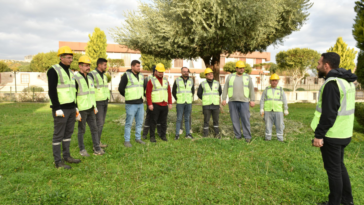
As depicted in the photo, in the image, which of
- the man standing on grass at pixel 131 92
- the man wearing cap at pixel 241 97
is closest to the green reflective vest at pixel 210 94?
the man wearing cap at pixel 241 97

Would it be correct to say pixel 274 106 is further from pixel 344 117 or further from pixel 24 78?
pixel 24 78

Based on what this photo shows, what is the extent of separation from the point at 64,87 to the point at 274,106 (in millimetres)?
5538

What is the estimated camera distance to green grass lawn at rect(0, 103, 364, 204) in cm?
330

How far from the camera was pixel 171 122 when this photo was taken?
9.37 m

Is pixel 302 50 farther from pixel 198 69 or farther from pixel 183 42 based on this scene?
pixel 183 42

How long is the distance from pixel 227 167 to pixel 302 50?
33891mm

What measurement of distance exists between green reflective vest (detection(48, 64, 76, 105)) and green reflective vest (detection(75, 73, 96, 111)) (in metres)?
0.43

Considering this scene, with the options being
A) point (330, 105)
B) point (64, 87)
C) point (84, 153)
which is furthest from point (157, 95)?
point (330, 105)

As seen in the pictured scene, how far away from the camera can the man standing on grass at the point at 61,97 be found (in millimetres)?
4164

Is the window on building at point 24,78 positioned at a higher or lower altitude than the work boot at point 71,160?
higher

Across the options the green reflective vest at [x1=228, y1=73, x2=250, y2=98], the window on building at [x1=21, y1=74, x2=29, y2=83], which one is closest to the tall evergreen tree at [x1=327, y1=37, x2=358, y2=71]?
the green reflective vest at [x1=228, y1=73, x2=250, y2=98]

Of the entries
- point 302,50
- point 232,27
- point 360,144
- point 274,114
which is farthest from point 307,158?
point 302,50

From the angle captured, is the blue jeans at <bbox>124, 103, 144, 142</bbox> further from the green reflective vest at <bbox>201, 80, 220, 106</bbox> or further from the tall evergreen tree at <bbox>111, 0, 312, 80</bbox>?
the tall evergreen tree at <bbox>111, 0, 312, 80</bbox>

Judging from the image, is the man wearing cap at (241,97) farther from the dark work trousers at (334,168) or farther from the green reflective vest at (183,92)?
the dark work trousers at (334,168)
